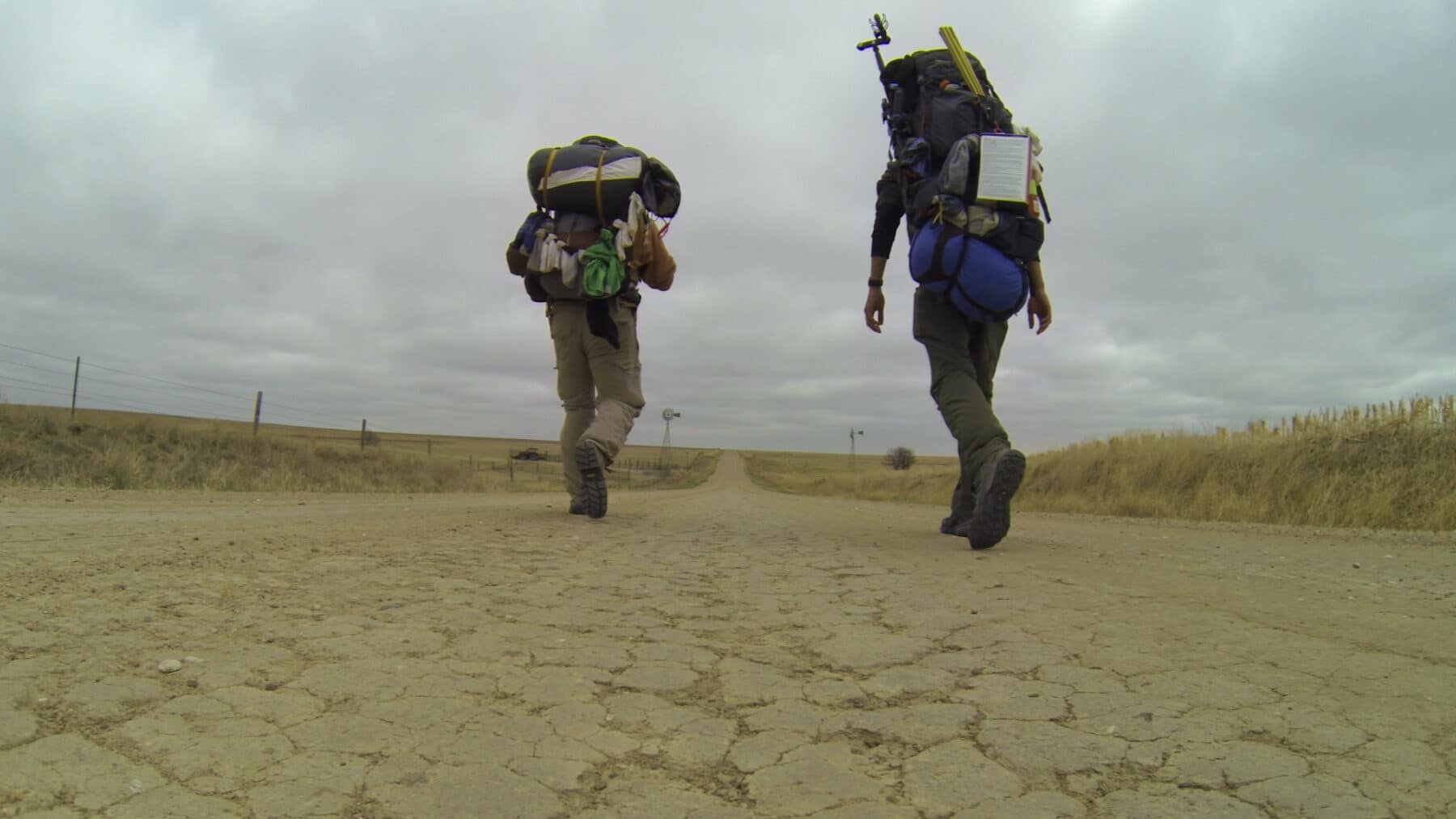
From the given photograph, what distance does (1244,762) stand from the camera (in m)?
1.31

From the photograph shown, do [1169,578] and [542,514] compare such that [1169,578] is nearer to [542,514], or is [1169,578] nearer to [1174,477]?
[542,514]

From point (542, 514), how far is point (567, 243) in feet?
6.32

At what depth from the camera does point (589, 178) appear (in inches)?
197

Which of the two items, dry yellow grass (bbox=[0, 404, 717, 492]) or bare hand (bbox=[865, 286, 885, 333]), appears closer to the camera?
bare hand (bbox=[865, 286, 885, 333])

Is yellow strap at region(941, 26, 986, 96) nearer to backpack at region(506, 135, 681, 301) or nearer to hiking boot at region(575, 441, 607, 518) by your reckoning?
backpack at region(506, 135, 681, 301)

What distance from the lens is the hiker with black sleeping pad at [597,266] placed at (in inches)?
195

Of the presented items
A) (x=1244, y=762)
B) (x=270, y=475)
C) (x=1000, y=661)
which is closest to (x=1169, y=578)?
(x=1000, y=661)

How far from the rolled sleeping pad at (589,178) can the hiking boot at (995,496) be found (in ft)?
9.38

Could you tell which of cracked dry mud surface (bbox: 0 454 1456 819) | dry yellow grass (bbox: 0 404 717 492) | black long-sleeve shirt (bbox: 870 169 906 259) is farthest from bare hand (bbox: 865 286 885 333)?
dry yellow grass (bbox: 0 404 717 492)

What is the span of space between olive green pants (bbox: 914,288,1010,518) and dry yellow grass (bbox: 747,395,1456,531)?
164 inches

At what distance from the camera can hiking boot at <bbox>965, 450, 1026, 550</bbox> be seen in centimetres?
353

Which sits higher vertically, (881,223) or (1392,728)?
(881,223)

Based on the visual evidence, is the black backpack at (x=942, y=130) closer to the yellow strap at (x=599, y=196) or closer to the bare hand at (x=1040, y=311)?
the bare hand at (x=1040, y=311)

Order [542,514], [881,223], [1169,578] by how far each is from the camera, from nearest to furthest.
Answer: [1169,578] → [881,223] → [542,514]
